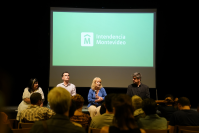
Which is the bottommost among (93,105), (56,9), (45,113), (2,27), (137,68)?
(93,105)

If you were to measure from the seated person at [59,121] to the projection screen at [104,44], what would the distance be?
4097mm

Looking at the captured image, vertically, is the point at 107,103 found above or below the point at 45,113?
above

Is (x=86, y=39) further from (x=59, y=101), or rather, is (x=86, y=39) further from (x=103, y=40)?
(x=59, y=101)

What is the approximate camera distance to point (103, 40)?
549cm

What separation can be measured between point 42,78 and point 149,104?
484 centimetres

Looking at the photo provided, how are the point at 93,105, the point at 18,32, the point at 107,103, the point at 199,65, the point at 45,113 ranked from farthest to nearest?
1. the point at 18,32
2. the point at 199,65
3. the point at 93,105
4. the point at 45,113
5. the point at 107,103

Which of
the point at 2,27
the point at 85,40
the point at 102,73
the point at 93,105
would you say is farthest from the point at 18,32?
the point at 93,105

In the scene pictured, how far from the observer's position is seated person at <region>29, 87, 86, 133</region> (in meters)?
1.33

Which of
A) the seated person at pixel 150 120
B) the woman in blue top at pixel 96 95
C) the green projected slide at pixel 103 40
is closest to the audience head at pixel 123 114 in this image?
the seated person at pixel 150 120

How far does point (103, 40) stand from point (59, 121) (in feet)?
14.0

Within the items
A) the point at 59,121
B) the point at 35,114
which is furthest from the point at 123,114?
the point at 35,114

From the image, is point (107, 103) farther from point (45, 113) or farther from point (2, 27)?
point (2, 27)

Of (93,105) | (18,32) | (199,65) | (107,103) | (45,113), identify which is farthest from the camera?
(18,32)

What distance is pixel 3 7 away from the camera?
5945 millimetres
